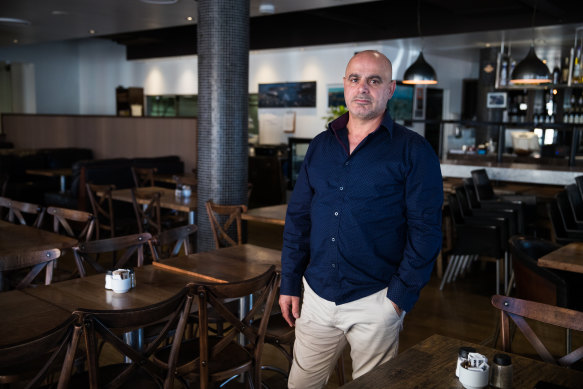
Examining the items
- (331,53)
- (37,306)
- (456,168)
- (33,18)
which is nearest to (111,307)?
(37,306)

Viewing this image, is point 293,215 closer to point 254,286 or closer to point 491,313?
point 254,286

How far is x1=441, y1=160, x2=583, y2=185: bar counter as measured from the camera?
6988mm

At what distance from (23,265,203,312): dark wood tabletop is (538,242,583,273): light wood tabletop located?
2.03 m

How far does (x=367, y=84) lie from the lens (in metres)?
2.11

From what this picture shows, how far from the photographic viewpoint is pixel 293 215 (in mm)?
2326

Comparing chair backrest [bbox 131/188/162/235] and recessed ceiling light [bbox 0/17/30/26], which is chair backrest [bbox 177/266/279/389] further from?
recessed ceiling light [bbox 0/17/30/26]

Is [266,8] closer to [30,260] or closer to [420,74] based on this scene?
[420,74]

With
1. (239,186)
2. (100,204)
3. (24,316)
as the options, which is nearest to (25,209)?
(239,186)

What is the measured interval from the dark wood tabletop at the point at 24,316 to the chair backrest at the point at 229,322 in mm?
550

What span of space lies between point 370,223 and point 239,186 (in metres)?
3.46

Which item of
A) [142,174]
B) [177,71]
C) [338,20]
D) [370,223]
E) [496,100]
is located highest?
[338,20]

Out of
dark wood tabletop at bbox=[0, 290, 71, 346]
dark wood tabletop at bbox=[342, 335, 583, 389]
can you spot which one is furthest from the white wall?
dark wood tabletop at bbox=[342, 335, 583, 389]

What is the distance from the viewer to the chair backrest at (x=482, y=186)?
6496 mm

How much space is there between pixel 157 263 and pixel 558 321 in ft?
6.53
